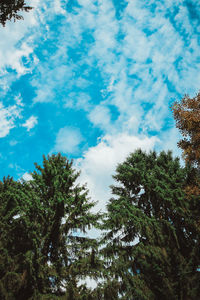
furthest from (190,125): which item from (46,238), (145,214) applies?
(46,238)

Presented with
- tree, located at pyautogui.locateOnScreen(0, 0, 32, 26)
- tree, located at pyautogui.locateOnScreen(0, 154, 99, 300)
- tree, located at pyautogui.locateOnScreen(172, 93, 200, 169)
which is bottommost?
tree, located at pyautogui.locateOnScreen(0, 154, 99, 300)

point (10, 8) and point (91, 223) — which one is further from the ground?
point (10, 8)

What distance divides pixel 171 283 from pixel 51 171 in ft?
28.9

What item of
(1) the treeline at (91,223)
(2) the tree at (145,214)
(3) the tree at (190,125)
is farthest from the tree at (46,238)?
(3) the tree at (190,125)

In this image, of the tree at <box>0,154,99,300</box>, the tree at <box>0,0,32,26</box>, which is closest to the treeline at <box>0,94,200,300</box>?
the tree at <box>0,154,99,300</box>

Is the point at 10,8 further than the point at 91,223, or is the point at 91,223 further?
the point at 91,223

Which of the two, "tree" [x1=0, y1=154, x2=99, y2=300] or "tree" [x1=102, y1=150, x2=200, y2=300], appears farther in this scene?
"tree" [x1=102, y1=150, x2=200, y2=300]

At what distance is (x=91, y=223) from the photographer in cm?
1123

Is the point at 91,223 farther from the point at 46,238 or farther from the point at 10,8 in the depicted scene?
the point at 10,8

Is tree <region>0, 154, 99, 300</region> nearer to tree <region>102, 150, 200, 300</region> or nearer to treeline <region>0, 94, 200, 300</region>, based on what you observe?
treeline <region>0, 94, 200, 300</region>

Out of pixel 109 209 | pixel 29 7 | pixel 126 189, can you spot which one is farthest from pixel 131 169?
pixel 29 7

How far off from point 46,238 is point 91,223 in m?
2.65

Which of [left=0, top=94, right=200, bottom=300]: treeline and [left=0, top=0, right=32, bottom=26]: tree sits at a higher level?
[left=0, top=0, right=32, bottom=26]: tree

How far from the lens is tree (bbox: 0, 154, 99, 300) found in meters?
8.17
